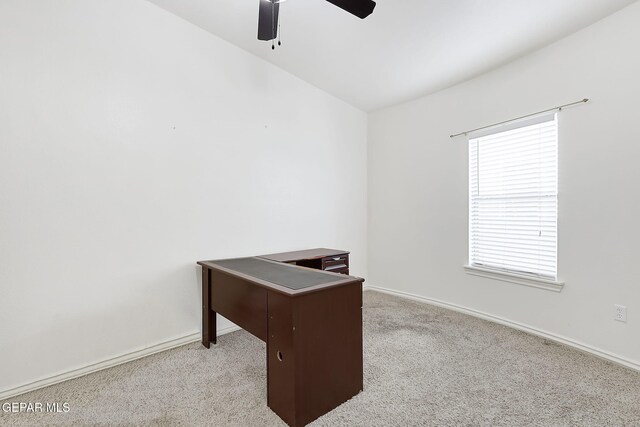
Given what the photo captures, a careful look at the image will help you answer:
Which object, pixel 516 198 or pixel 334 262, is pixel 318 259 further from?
pixel 516 198

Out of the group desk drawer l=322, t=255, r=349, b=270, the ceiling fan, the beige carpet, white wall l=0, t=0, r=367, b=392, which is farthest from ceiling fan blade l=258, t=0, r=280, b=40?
the beige carpet

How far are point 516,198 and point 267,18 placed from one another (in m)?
2.61

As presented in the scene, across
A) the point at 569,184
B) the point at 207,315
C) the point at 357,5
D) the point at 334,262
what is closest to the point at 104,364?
the point at 207,315

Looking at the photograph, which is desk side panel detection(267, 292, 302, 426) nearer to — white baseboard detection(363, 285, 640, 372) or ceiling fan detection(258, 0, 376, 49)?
ceiling fan detection(258, 0, 376, 49)

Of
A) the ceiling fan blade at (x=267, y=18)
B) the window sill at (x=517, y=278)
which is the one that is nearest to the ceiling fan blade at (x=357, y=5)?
the ceiling fan blade at (x=267, y=18)

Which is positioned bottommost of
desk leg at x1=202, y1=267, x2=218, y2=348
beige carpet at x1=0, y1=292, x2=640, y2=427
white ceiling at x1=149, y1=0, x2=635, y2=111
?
beige carpet at x1=0, y1=292, x2=640, y2=427

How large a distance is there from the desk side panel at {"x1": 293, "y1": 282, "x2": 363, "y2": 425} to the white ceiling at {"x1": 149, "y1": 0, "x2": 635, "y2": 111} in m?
2.04

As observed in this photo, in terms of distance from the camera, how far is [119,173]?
211cm

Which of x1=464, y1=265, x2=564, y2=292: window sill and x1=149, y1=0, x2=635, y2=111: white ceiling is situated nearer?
x1=149, y1=0, x2=635, y2=111: white ceiling

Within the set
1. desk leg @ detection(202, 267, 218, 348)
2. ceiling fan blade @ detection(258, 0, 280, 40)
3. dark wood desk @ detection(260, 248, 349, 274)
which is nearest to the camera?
ceiling fan blade @ detection(258, 0, 280, 40)

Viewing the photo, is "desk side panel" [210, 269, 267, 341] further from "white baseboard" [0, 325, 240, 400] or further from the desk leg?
"white baseboard" [0, 325, 240, 400]

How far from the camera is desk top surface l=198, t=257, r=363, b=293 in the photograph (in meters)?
1.66

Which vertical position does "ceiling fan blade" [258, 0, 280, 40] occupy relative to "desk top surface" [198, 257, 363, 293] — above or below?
above

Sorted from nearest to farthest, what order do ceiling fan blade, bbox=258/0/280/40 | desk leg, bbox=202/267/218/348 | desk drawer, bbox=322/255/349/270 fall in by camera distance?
ceiling fan blade, bbox=258/0/280/40
desk leg, bbox=202/267/218/348
desk drawer, bbox=322/255/349/270
